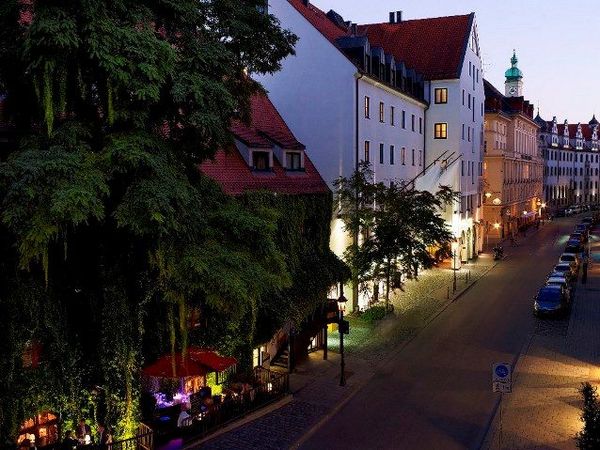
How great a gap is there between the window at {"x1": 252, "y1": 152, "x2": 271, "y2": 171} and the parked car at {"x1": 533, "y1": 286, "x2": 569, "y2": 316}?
16.0 metres

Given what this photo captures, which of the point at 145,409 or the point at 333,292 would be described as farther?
the point at 333,292

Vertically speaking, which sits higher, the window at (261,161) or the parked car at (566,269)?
the window at (261,161)

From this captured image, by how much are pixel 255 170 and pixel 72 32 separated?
14147mm

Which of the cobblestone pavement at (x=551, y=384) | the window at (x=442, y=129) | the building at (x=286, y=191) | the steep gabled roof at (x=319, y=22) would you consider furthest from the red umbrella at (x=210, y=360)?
the window at (x=442, y=129)

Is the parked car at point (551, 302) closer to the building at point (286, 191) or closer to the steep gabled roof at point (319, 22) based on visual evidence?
the building at point (286, 191)

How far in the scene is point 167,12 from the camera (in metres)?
13.4

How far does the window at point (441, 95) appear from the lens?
1885 inches

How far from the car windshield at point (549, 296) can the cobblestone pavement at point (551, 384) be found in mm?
1111

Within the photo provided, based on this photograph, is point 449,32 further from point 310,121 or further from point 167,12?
point 167,12

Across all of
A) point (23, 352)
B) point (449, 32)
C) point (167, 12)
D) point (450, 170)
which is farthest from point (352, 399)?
point (449, 32)

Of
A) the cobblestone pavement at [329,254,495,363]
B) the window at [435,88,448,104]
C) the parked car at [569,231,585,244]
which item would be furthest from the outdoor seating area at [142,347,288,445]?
the parked car at [569,231,585,244]

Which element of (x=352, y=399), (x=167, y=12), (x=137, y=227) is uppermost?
(x=167, y=12)

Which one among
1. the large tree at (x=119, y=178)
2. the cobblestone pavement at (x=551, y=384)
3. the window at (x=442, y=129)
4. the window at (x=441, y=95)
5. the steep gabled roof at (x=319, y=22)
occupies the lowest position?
the cobblestone pavement at (x=551, y=384)

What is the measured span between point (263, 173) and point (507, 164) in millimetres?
54548
